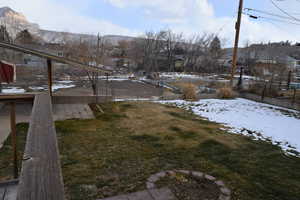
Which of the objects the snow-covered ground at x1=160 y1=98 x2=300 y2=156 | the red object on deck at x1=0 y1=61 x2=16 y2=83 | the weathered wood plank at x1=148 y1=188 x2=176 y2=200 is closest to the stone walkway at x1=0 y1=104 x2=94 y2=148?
the red object on deck at x1=0 y1=61 x2=16 y2=83

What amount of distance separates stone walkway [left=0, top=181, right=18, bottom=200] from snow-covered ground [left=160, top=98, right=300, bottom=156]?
4792 mm

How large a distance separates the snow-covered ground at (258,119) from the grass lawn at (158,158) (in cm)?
58

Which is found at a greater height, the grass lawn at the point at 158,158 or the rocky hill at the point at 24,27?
the rocky hill at the point at 24,27

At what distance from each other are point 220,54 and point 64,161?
1458 inches

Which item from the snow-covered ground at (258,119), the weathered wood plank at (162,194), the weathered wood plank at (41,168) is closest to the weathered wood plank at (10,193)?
the weathered wood plank at (41,168)

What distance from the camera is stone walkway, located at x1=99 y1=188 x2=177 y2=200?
2.31 m

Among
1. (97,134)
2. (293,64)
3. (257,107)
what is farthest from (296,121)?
(293,64)

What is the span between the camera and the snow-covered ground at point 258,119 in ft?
15.7

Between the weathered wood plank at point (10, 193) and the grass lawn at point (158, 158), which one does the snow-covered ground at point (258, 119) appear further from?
the weathered wood plank at point (10, 193)

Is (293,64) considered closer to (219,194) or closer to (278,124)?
(278,124)

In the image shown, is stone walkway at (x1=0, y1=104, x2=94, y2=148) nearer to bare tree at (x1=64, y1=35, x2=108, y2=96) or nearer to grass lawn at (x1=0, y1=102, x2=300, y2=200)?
grass lawn at (x1=0, y1=102, x2=300, y2=200)

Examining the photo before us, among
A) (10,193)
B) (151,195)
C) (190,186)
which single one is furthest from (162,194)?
(10,193)

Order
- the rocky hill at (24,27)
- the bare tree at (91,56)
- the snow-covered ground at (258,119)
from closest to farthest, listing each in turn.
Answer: the snow-covered ground at (258,119)
the bare tree at (91,56)
the rocky hill at (24,27)

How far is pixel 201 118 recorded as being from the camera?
6227 mm
